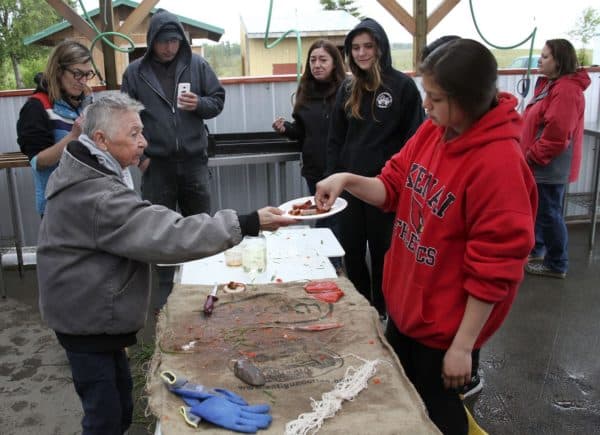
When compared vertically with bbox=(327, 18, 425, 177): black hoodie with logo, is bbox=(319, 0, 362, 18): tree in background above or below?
above

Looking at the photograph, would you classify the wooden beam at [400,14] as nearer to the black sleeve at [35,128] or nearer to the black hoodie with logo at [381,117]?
the black hoodie with logo at [381,117]

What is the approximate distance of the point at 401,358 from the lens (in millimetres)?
2014

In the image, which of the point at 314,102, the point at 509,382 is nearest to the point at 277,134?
the point at 314,102

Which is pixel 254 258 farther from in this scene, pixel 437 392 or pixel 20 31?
pixel 20 31

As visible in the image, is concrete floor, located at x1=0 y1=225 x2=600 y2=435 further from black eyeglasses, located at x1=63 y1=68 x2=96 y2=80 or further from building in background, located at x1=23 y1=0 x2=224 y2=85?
building in background, located at x1=23 y1=0 x2=224 y2=85

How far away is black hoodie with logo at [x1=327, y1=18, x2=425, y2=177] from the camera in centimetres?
338

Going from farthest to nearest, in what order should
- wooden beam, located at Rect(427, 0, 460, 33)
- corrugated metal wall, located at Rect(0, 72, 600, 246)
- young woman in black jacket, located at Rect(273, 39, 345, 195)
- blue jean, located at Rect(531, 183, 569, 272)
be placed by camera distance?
wooden beam, located at Rect(427, 0, 460, 33) → corrugated metal wall, located at Rect(0, 72, 600, 246) → blue jean, located at Rect(531, 183, 569, 272) → young woman in black jacket, located at Rect(273, 39, 345, 195)

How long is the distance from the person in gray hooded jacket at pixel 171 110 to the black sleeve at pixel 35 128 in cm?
70

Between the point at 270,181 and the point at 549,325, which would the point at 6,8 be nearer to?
the point at 270,181

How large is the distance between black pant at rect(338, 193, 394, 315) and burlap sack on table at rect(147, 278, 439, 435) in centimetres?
101

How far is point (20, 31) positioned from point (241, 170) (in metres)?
10.5

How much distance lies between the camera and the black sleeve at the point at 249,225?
192 cm

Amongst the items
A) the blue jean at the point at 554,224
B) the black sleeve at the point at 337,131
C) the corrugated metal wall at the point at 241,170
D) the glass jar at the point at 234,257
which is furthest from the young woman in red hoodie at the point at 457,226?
the corrugated metal wall at the point at 241,170

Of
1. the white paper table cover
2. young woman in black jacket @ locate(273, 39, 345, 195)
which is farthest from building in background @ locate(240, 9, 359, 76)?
the white paper table cover
